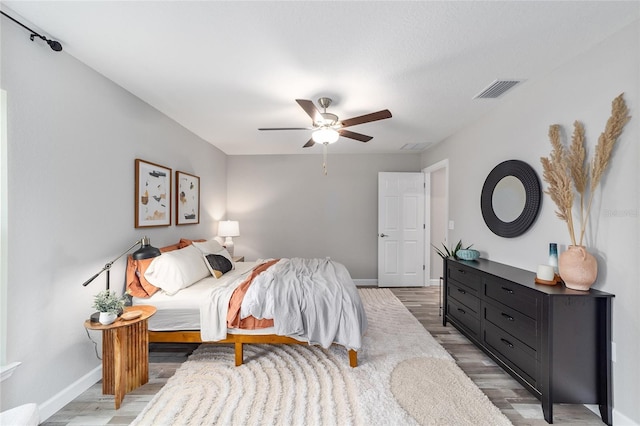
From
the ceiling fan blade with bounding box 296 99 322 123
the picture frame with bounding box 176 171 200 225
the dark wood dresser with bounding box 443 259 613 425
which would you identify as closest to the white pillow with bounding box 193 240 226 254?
the picture frame with bounding box 176 171 200 225

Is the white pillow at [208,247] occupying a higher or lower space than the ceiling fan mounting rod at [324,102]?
lower

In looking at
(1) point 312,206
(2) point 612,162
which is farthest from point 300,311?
(1) point 312,206

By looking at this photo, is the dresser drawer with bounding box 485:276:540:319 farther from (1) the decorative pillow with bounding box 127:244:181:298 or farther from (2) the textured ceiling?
(1) the decorative pillow with bounding box 127:244:181:298

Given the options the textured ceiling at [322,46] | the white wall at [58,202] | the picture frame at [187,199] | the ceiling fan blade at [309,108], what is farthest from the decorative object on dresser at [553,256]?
the picture frame at [187,199]

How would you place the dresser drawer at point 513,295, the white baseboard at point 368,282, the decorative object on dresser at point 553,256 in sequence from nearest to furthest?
the dresser drawer at point 513,295, the decorative object on dresser at point 553,256, the white baseboard at point 368,282

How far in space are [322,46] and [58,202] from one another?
2.21m

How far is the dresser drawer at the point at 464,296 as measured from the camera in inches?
106

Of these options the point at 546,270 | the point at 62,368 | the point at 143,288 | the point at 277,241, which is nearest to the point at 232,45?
the point at 143,288

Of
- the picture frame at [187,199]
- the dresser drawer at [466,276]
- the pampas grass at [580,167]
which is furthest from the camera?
the picture frame at [187,199]

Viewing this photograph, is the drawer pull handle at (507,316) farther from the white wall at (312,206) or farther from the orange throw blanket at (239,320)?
the white wall at (312,206)

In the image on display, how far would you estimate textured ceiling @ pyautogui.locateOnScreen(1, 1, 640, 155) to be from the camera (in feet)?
5.18

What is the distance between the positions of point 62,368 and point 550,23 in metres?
4.09

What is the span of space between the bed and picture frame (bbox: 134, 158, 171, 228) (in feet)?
1.68

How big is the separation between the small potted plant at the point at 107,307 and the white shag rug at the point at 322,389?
70 cm
